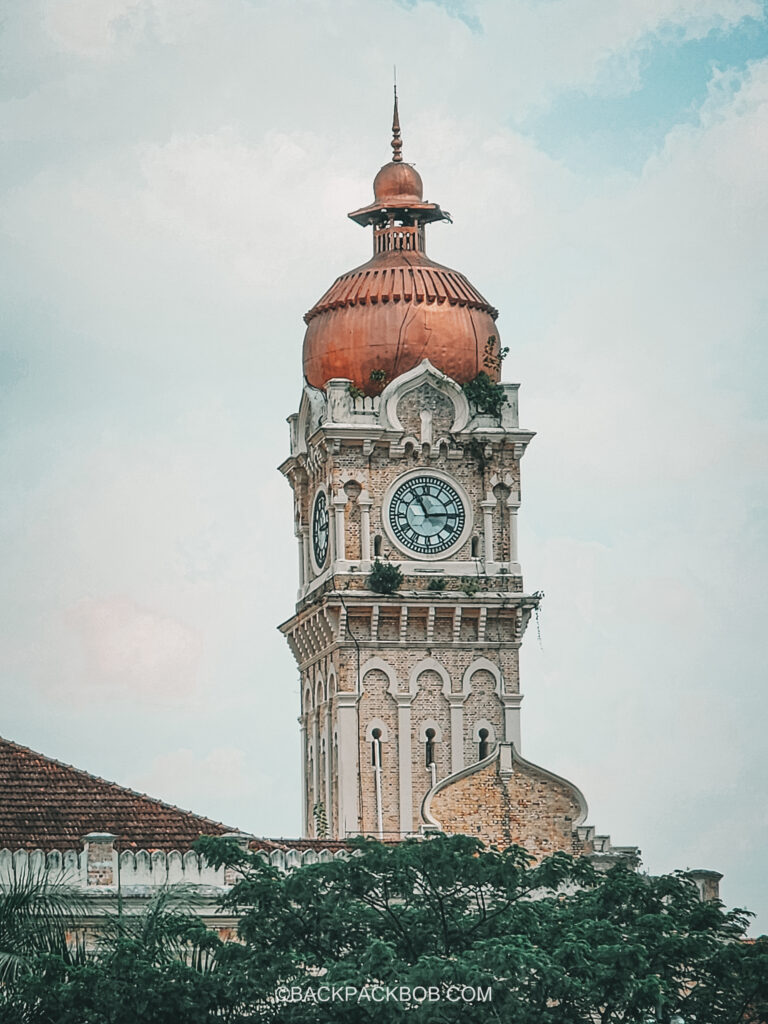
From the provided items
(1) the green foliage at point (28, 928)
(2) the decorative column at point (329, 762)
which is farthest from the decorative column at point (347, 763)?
(1) the green foliage at point (28, 928)

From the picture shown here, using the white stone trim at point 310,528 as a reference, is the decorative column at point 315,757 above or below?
below

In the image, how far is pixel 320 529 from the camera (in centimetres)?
8512

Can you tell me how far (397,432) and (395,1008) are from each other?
34952mm

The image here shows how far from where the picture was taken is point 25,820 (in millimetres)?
61719

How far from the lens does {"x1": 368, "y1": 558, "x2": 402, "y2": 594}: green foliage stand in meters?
82.5

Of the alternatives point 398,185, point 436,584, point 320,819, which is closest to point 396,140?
point 398,185

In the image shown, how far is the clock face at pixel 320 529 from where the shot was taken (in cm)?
8444

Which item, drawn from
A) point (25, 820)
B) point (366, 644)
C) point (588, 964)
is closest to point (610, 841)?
point (366, 644)

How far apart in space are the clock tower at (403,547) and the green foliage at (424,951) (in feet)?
80.3

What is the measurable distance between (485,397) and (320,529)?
5744mm

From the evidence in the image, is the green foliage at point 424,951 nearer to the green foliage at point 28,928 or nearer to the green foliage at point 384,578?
the green foliage at point 28,928

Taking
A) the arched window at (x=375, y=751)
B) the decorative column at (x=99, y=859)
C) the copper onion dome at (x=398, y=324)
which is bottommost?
the decorative column at (x=99, y=859)

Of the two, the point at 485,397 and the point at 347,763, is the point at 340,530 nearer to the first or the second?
the point at 485,397

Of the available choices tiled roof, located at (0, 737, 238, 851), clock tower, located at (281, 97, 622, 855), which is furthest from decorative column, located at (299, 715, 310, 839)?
tiled roof, located at (0, 737, 238, 851)
